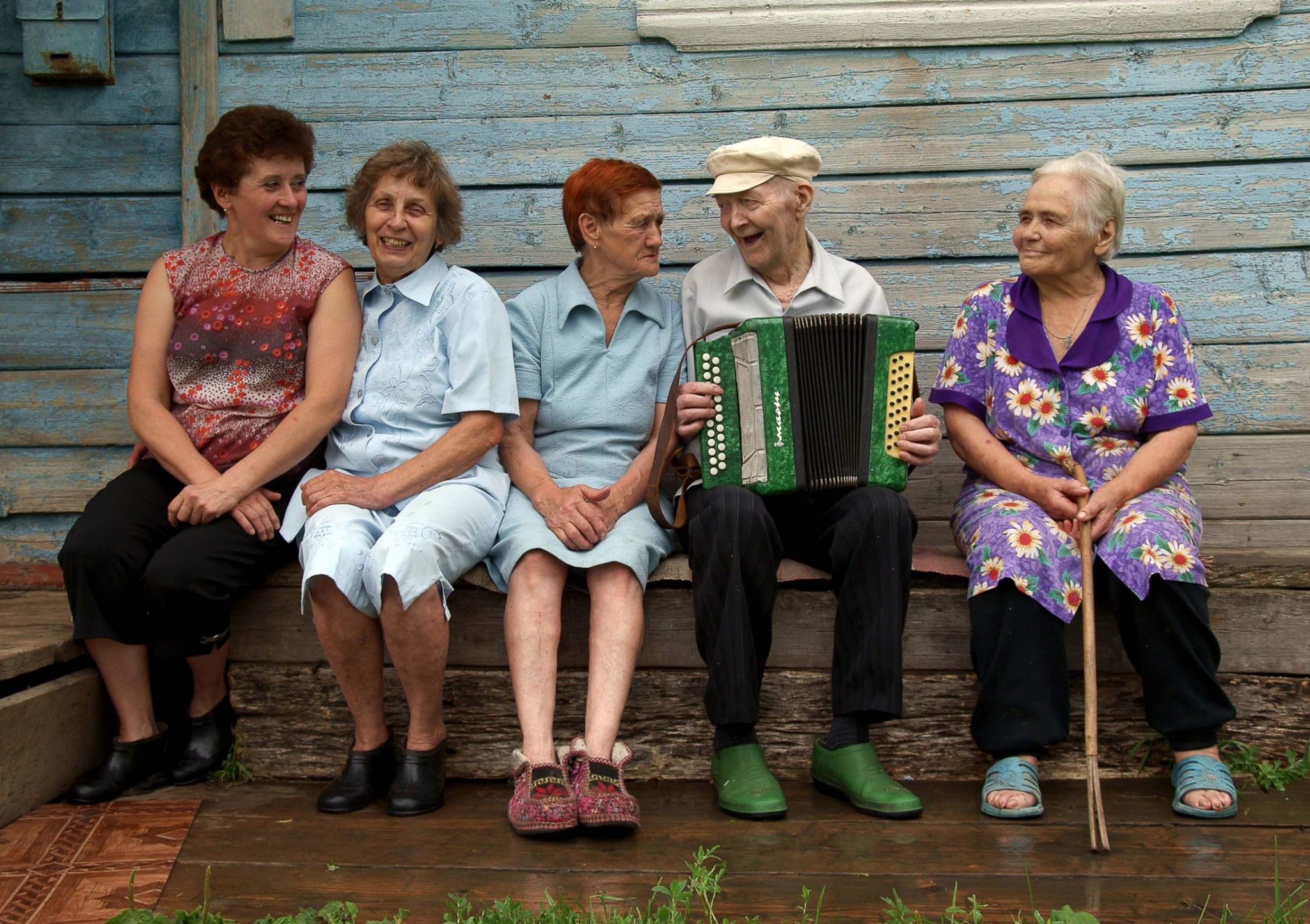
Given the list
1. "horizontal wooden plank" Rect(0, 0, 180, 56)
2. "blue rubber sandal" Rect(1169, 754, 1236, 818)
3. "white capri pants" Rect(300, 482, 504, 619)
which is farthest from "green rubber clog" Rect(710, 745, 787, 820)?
"horizontal wooden plank" Rect(0, 0, 180, 56)

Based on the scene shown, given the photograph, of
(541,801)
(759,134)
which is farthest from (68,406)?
(759,134)

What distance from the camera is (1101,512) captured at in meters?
2.87

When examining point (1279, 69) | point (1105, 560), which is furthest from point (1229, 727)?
point (1279, 69)

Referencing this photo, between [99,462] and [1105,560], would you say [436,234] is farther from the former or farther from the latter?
[1105,560]

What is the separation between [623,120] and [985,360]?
1351mm

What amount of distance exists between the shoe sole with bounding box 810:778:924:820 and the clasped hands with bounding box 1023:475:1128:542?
29.3 inches

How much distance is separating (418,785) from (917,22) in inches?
101

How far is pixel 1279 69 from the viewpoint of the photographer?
3605 millimetres

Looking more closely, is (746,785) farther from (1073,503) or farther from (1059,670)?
(1073,503)

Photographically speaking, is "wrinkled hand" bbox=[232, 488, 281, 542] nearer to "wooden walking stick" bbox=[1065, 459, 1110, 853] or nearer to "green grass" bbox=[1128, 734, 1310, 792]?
"wooden walking stick" bbox=[1065, 459, 1110, 853]

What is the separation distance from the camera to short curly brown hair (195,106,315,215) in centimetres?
309

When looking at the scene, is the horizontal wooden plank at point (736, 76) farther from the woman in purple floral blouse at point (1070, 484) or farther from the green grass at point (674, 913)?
the green grass at point (674, 913)

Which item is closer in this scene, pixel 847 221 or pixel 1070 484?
pixel 1070 484

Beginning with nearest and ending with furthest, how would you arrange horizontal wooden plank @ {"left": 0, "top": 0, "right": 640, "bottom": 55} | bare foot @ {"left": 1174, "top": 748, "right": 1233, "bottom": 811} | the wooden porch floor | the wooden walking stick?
the wooden porch floor, the wooden walking stick, bare foot @ {"left": 1174, "top": 748, "right": 1233, "bottom": 811}, horizontal wooden plank @ {"left": 0, "top": 0, "right": 640, "bottom": 55}
